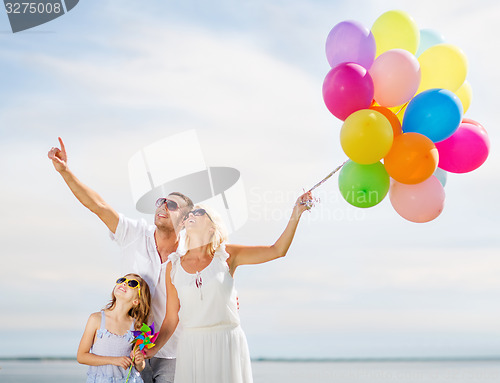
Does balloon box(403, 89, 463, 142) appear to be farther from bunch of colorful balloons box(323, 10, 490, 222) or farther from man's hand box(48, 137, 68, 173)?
man's hand box(48, 137, 68, 173)

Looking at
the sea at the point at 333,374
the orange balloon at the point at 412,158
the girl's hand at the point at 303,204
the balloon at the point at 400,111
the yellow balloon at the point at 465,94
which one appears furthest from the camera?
the sea at the point at 333,374

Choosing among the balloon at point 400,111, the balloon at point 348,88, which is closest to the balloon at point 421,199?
the balloon at point 400,111

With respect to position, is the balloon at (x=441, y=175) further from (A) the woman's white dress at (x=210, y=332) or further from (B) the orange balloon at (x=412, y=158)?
(A) the woman's white dress at (x=210, y=332)

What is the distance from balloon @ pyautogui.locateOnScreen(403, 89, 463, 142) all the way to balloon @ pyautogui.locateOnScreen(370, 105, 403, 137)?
7cm

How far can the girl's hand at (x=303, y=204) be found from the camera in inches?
120

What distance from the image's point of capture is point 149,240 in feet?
11.3

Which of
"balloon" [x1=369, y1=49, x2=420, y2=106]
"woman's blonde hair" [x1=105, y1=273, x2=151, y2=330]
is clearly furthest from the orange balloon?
"woman's blonde hair" [x1=105, y1=273, x2=151, y2=330]

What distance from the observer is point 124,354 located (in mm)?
3227

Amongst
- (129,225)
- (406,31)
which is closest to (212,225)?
(129,225)

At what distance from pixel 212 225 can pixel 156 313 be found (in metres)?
0.66

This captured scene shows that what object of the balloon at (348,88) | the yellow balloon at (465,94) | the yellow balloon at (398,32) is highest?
the yellow balloon at (398,32)

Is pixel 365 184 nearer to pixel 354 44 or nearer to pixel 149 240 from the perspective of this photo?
pixel 354 44

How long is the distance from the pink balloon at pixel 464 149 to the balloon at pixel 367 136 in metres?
0.47

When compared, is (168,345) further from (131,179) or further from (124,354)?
(131,179)
